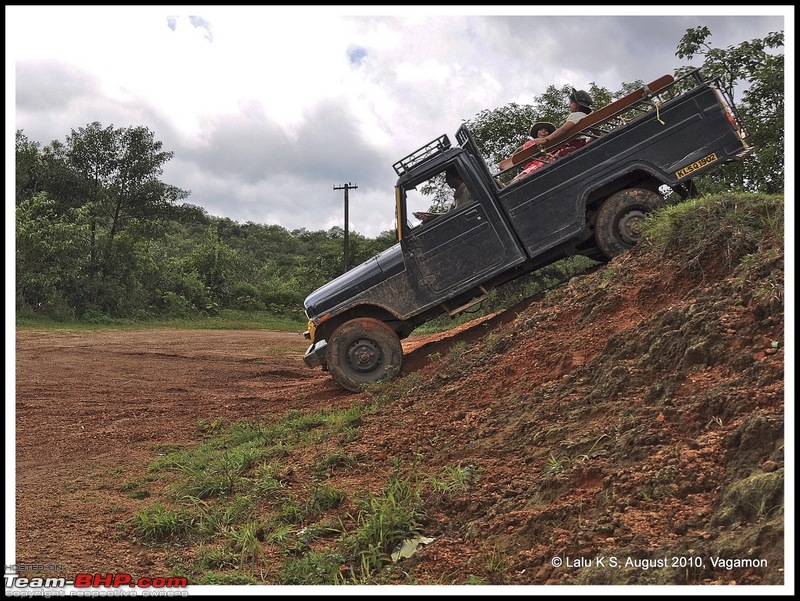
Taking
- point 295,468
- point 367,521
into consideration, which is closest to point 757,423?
point 367,521

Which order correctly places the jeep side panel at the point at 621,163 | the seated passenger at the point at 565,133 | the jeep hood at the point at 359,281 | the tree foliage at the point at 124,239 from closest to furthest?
the jeep side panel at the point at 621,163 < the seated passenger at the point at 565,133 < the jeep hood at the point at 359,281 < the tree foliage at the point at 124,239

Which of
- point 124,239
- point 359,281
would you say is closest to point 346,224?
point 124,239

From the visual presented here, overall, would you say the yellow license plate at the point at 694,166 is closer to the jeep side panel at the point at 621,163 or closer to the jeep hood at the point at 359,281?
the jeep side panel at the point at 621,163

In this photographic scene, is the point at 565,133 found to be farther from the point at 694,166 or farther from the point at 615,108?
the point at 694,166

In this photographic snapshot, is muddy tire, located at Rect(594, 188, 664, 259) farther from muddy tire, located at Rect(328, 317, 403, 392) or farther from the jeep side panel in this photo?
muddy tire, located at Rect(328, 317, 403, 392)

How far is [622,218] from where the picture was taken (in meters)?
8.44

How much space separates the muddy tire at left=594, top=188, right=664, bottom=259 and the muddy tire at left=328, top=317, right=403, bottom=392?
281cm

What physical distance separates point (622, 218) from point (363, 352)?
11.6 ft

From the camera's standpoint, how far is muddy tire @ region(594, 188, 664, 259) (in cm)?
835

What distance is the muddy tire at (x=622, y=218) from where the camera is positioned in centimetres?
835

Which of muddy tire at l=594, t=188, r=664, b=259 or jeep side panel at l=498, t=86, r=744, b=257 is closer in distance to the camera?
jeep side panel at l=498, t=86, r=744, b=257

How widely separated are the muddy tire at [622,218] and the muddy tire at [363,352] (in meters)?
2.81

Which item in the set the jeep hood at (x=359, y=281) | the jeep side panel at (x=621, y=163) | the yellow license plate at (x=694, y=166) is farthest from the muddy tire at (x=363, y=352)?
the yellow license plate at (x=694, y=166)

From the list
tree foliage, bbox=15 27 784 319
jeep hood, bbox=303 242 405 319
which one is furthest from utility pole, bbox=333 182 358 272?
jeep hood, bbox=303 242 405 319
